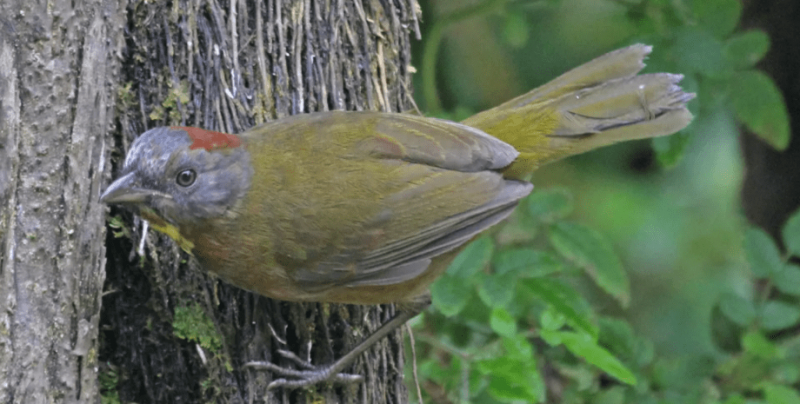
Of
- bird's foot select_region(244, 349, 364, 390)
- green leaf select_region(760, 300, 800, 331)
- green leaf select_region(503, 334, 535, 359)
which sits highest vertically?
bird's foot select_region(244, 349, 364, 390)

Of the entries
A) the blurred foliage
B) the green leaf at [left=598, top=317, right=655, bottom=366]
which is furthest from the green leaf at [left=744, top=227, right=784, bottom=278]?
the green leaf at [left=598, top=317, right=655, bottom=366]

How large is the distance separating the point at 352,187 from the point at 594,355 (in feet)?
3.63

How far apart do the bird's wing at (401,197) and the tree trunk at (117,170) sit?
226 mm

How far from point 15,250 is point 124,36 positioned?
787 millimetres

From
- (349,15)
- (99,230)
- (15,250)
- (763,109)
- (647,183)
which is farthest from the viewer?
(647,183)

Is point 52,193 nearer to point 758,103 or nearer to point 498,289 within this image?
point 498,289

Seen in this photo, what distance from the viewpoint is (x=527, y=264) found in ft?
11.2

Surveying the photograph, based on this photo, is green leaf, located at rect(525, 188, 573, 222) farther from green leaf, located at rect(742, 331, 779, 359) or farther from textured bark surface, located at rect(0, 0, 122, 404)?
textured bark surface, located at rect(0, 0, 122, 404)

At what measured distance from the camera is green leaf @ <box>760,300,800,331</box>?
12.7 ft

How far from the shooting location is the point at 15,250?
2580 mm

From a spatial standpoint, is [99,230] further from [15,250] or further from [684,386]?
[684,386]

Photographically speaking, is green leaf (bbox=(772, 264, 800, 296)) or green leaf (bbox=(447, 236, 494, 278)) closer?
green leaf (bbox=(447, 236, 494, 278))

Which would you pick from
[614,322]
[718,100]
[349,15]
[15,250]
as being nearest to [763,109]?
[718,100]

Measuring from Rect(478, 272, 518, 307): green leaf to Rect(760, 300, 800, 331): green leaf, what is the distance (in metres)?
1.33
